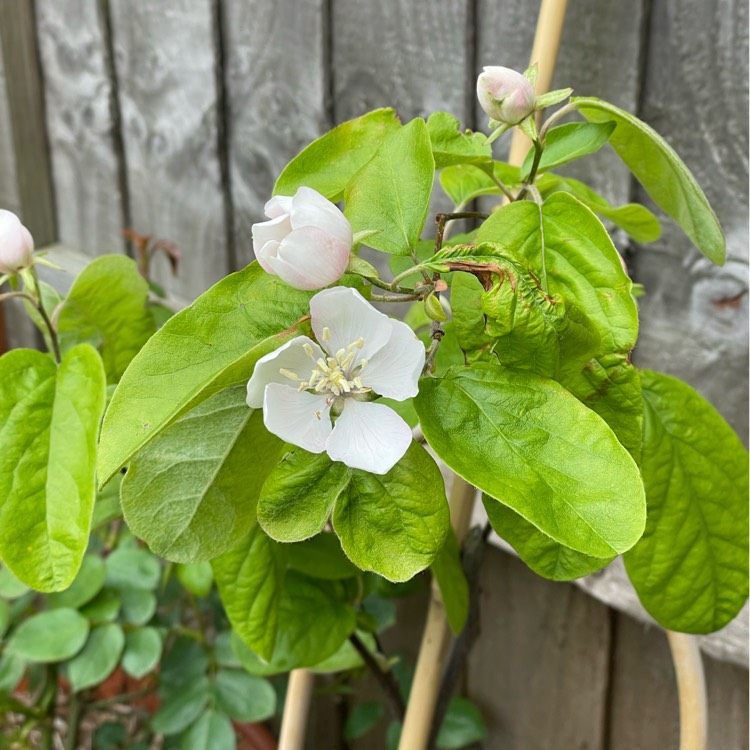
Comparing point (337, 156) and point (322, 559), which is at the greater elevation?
point (337, 156)

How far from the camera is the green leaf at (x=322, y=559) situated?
0.62 metres

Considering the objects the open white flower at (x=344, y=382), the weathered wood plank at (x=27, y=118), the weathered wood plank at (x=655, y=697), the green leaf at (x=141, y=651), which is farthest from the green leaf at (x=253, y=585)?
the weathered wood plank at (x=27, y=118)

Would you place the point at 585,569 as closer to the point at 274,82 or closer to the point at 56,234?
the point at 274,82

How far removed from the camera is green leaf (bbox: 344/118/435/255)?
42cm

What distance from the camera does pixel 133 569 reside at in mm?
933

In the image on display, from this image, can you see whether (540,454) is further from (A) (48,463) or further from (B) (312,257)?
(A) (48,463)

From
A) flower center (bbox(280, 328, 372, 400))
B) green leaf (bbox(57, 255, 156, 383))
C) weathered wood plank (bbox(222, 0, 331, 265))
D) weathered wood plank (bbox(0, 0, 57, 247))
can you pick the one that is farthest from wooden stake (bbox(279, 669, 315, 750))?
weathered wood plank (bbox(0, 0, 57, 247))

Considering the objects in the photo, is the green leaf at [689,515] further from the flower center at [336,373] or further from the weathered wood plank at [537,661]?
the weathered wood plank at [537,661]

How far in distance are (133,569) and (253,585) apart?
17.3 inches

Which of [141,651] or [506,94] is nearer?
[506,94]

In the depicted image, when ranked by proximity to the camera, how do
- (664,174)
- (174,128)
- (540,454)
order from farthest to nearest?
(174,128), (664,174), (540,454)

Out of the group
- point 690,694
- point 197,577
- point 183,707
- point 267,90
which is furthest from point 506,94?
point 183,707

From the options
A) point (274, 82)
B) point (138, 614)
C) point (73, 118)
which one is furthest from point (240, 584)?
point (73, 118)

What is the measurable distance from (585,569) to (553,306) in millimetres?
134
